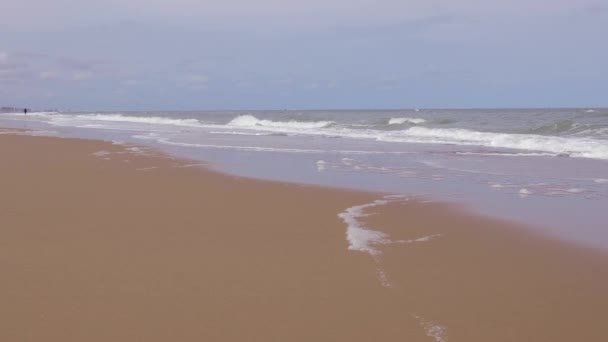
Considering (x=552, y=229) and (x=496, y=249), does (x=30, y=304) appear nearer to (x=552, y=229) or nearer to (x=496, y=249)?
(x=496, y=249)

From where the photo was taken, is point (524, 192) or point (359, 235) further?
point (524, 192)

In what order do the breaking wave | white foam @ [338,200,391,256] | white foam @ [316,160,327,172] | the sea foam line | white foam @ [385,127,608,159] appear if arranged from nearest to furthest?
the sea foam line < white foam @ [338,200,391,256] < white foam @ [316,160,327,172] < white foam @ [385,127,608,159] < the breaking wave

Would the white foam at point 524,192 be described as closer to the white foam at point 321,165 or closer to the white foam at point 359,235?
the white foam at point 359,235

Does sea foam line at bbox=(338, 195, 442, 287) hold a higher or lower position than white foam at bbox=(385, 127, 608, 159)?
lower

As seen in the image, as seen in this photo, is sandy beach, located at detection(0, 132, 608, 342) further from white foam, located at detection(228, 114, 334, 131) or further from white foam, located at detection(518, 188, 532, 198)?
white foam, located at detection(228, 114, 334, 131)

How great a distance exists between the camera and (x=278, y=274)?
14.5 ft

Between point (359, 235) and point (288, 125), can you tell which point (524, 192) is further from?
point (288, 125)

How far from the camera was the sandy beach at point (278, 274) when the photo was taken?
Result: 3.44 m

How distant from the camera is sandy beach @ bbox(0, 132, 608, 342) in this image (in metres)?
3.44

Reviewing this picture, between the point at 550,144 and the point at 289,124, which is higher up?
the point at 289,124

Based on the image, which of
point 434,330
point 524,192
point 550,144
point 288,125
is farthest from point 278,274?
point 288,125

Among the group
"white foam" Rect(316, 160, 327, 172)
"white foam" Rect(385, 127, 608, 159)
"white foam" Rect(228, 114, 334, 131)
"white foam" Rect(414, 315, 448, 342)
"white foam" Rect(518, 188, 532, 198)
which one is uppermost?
"white foam" Rect(228, 114, 334, 131)

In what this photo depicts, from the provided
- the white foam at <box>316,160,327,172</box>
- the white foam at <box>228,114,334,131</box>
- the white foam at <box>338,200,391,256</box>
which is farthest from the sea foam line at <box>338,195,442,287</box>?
the white foam at <box>228,114,334,131</box>

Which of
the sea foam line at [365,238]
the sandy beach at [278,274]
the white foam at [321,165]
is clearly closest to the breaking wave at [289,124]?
the white foam at [321,165]
